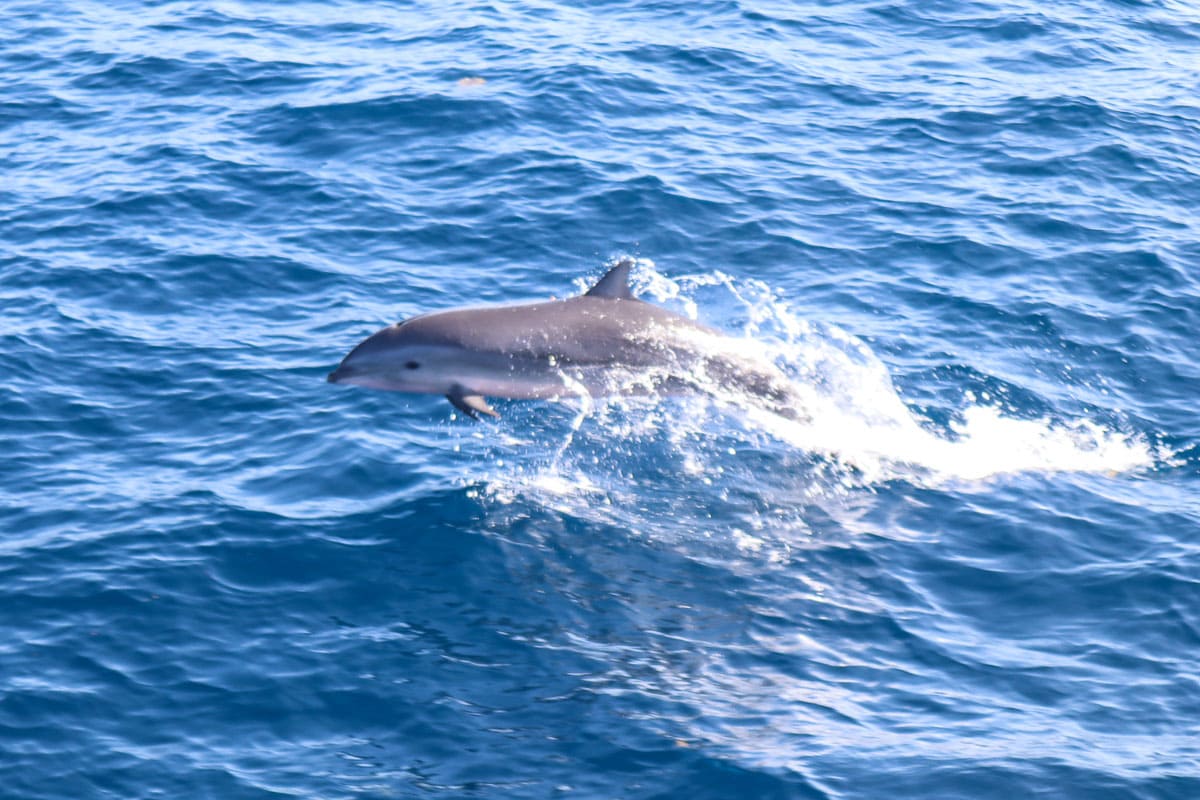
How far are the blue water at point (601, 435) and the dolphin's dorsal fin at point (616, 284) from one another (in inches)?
78.6

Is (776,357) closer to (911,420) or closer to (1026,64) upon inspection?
(911,420)

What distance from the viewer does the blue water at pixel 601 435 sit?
13406 millimetres

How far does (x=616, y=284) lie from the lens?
52.6 feet

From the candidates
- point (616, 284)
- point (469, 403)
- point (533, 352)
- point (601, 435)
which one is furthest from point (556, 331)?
point (601, 435)

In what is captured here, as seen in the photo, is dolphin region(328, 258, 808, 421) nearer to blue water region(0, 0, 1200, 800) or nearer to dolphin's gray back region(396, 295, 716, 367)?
dolphin's gray back region(396, 295, 716, 367)

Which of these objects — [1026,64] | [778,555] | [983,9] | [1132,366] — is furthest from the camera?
[983,9]

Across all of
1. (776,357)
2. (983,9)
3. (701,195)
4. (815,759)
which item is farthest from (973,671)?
(983,9)

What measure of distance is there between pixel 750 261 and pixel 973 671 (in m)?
Result: 9.59

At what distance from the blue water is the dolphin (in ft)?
4.58

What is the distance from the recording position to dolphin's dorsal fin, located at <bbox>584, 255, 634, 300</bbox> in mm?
15852

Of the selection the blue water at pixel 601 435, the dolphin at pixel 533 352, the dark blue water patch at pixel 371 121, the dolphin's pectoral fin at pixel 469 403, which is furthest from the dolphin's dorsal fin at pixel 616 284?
A: the dark blue water patch at pixel 371 121

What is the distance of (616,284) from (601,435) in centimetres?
273

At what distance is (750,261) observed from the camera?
74.4 ft

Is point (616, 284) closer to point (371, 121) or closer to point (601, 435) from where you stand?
point (601, 435)
